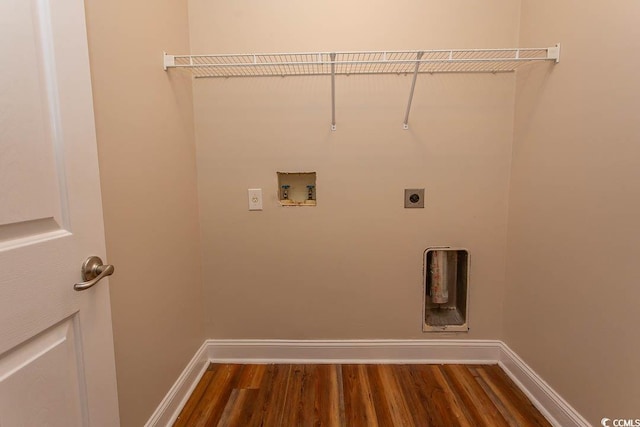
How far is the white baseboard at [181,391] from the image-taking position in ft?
4.52

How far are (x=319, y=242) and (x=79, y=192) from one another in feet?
4.04

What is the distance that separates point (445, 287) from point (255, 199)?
1.29m

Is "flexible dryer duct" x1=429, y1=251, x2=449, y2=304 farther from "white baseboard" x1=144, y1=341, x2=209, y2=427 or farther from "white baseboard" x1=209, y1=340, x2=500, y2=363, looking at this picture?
"white baseboard" x1=144, y1=341, x2=209, y2=427

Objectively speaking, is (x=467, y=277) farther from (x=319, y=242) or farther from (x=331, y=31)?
(x=331, y=31)

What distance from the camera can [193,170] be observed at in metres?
1.76

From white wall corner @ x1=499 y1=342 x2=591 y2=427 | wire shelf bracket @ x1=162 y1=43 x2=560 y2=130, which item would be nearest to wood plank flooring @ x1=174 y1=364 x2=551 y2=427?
white wall corner @ x1=499 y1=342 x2=591 y2=427

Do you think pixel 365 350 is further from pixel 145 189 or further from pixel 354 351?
pixel 145 189

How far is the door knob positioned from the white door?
0.07 feet

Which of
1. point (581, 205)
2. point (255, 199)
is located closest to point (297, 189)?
point (255, 199)

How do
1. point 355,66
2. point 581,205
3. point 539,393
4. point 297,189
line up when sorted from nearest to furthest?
point 581,205 → point 539,393 → point 355,66 → point 297,189

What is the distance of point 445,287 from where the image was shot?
1906 mm

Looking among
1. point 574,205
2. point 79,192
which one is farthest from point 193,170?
point 574,205

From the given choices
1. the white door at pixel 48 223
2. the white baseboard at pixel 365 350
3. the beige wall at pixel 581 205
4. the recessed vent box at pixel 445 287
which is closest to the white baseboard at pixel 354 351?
the white baseboard at pixel 365 350

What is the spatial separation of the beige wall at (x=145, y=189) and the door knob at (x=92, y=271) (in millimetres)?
275
